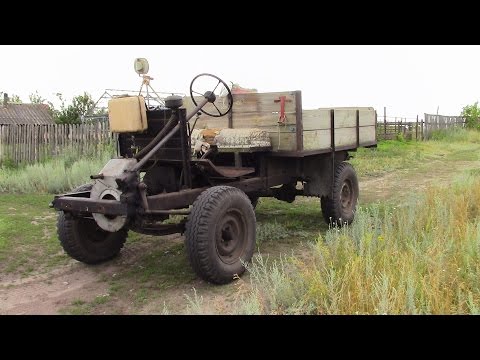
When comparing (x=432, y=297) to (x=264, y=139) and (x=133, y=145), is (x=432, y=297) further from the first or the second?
(x=133, y=145)

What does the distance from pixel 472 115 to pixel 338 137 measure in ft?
106

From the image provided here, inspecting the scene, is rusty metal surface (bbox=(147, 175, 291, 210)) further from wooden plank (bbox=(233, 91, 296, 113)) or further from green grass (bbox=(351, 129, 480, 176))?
green grass (bbox=(351, 129, 480, 176))

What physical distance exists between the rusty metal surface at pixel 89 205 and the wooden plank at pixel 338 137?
253 cm

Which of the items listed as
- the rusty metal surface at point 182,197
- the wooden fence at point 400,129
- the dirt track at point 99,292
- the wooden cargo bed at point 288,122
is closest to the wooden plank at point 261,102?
the wooden cargo bed at point 288,122

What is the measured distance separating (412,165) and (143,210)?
12.3m

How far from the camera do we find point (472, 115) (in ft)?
115

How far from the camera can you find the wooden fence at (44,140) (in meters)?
13.2

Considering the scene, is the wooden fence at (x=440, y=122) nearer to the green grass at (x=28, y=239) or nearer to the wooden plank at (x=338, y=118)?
the wooden plank at (x=338, y=118)

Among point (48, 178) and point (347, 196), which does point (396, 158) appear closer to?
point (347, 196)

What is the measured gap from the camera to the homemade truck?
15.1 ft

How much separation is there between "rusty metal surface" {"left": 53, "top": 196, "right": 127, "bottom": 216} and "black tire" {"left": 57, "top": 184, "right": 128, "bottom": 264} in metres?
0.29

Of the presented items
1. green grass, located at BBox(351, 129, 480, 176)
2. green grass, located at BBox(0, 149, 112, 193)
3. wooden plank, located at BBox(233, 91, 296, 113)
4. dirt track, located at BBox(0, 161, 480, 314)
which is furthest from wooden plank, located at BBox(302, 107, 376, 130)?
green grass, located at BBox(0, 149, 112, 193)

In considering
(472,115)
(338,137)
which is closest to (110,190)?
(338,137)

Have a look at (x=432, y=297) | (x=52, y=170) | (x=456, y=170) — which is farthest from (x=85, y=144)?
(x=432, y=297)
